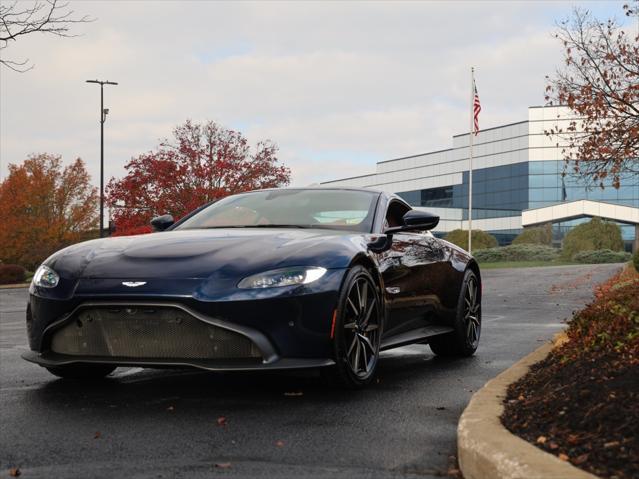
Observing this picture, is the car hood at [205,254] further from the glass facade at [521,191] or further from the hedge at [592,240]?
the glass facade at [521,191]

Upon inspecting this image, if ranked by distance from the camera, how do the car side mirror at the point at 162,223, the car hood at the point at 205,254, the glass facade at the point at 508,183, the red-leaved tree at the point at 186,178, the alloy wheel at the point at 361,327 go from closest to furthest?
the car hood at the point at 205,254 < the alloy wheel at the point at 361,327 < the car side mirror at the point at 162,223 < the red-leaved tree at the point at 186,178 < the glass facade at the point at 508,183

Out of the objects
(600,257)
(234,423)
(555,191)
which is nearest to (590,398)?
(234,423)

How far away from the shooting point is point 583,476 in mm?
2938

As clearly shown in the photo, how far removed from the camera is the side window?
6964 millimetres

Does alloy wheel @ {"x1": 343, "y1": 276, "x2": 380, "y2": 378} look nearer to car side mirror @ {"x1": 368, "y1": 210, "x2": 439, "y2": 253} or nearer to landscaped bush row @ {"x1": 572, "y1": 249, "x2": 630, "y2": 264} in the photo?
car side mirror @ {"x1": 368, "y1": 210, "x2": 439, "y2": 253}

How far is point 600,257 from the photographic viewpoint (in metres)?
46.4

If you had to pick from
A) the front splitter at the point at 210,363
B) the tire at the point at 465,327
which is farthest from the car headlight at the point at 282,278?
the tire at the point at 465,327

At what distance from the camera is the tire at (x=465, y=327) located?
292 inches

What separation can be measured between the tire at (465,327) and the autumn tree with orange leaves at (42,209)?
40047mm

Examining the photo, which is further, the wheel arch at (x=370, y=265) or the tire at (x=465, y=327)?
the tire at (x=465, y=327)

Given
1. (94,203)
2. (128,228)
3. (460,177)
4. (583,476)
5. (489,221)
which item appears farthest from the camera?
(460,177)

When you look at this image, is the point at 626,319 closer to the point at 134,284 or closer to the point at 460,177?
the point at 134,284

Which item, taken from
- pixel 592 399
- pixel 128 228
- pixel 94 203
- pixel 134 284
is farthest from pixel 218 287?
pixel 94 203

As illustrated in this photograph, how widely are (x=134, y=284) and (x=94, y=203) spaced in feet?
143
